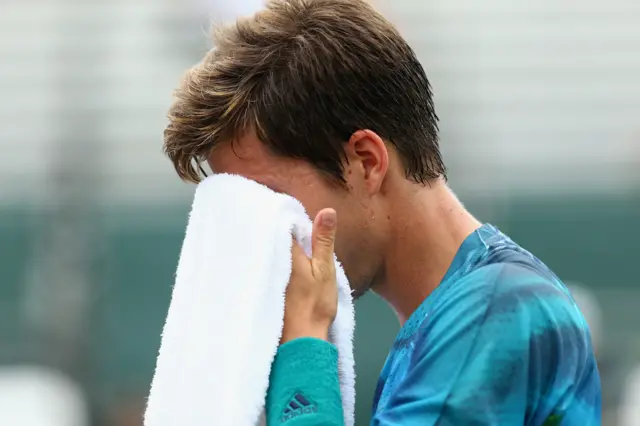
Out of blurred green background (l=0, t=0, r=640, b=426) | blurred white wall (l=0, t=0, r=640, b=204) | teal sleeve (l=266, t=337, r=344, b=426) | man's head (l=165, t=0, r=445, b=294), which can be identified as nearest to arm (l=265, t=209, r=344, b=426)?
teal sleeve (l=266, t=337, r=344, b=426)

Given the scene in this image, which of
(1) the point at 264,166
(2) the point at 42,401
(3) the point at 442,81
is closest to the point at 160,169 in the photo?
(3) the point at 442,81

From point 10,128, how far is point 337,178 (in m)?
10.9

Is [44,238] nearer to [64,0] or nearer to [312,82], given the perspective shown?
[64,0]

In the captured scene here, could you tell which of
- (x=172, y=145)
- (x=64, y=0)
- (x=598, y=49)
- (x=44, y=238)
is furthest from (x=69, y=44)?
(x=172, y=145)

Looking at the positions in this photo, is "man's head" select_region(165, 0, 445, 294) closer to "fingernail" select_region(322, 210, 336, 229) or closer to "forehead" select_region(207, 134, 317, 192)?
"forehead" select_region(207, 134, 317, 192)

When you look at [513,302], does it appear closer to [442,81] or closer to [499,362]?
[499,362]

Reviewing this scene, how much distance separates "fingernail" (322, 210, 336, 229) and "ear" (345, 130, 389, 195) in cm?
13

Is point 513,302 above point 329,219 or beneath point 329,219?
beneath

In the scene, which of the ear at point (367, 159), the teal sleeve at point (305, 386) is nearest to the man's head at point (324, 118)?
the ear at point (367, 159)

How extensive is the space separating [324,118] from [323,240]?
0.24m

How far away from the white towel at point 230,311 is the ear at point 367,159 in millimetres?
135

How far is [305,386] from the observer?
166 centimetres

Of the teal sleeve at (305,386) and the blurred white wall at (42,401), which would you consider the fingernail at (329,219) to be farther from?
the blurred white wall at (42,401)

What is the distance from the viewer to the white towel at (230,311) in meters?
1.69
